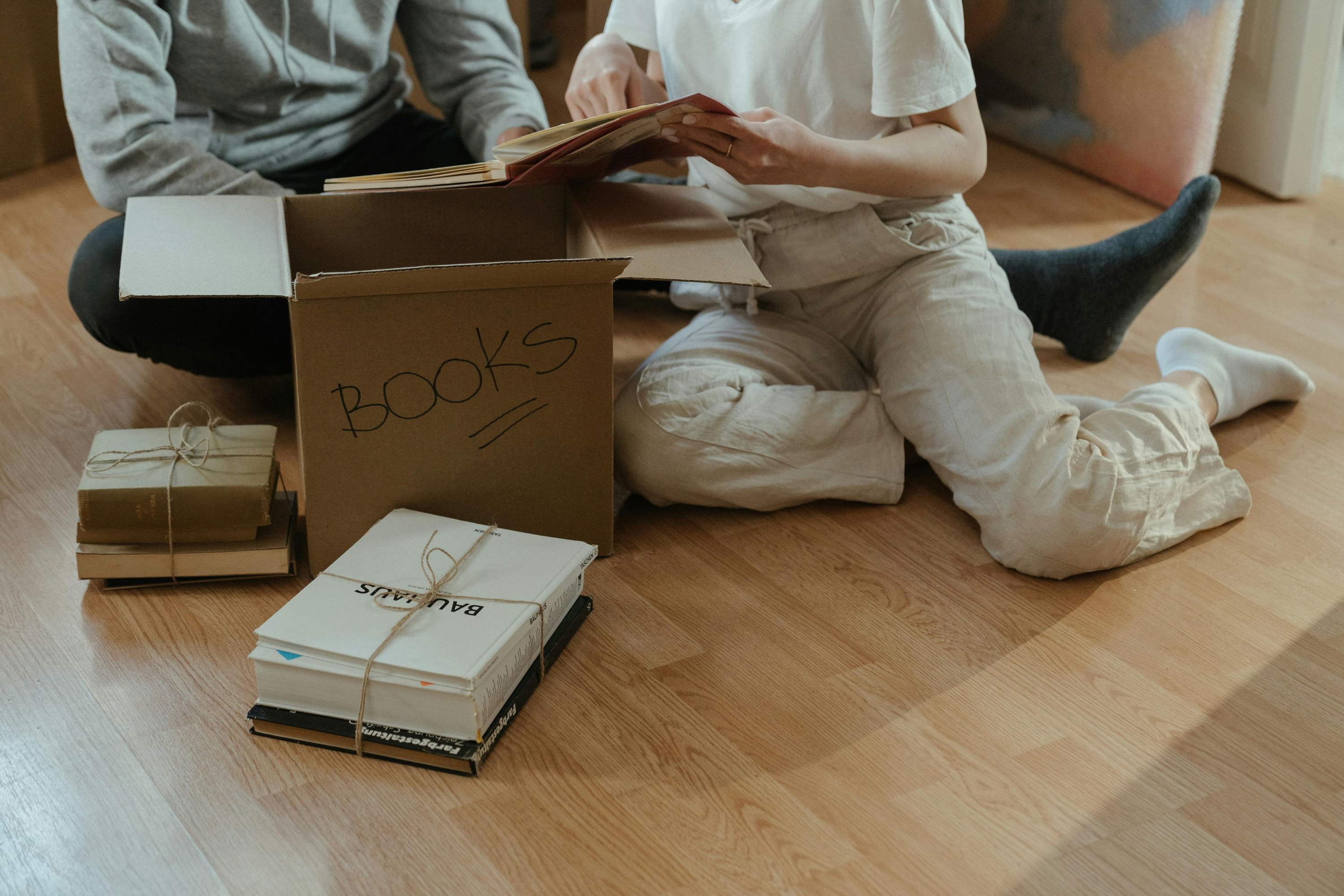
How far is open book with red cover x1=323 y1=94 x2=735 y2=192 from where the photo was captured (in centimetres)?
97

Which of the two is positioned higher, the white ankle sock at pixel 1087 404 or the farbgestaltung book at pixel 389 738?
the white ankle sock at pixel 1087 404

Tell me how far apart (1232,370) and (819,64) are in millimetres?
598

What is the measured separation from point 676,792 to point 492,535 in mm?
282

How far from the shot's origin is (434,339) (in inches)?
38.9

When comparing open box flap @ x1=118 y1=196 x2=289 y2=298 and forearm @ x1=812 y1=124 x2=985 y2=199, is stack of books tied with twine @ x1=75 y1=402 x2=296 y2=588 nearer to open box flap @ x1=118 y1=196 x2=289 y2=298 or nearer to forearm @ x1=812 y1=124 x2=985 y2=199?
open box flap @ x1=118 y1=196 x2=289 y2=298

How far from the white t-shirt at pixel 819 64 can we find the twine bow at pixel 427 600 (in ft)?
1.65

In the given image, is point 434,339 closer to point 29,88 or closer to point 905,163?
point 905,163

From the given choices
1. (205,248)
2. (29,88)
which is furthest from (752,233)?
(29,88)

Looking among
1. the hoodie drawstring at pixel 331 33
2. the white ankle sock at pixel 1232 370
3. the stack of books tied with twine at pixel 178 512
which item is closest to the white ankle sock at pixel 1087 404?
the white ankle sock at pixel 1232 370

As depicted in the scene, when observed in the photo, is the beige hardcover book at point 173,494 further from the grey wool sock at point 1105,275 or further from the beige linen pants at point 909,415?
the grey wool sock at point 1105,275

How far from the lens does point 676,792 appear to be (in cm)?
86

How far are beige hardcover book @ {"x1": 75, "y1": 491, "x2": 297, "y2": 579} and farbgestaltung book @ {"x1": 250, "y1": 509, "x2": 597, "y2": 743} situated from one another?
0.36 ft

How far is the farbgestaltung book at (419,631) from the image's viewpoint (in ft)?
2.82

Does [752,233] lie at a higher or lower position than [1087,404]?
higher
